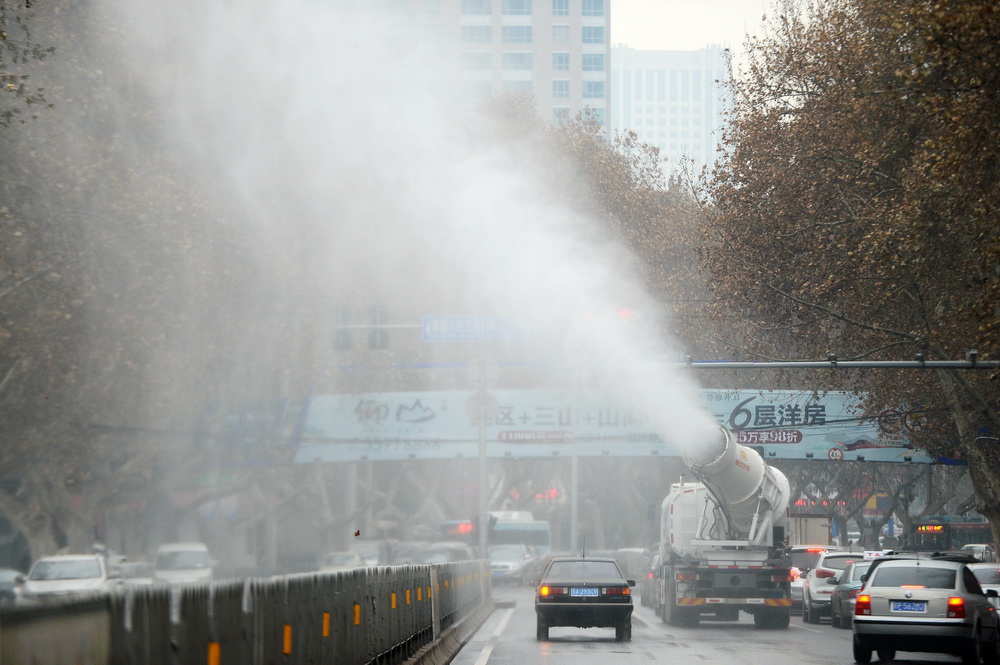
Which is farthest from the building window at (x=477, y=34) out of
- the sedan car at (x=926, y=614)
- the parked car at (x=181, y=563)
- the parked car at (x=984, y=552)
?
the sedan car at (x=926, y=614)

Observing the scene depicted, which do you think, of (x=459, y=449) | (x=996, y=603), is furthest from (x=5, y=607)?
(x=459, y=449)

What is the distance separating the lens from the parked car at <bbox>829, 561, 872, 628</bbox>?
2602 centimetres

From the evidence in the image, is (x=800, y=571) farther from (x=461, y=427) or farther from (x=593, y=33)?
(x=593, y=33)

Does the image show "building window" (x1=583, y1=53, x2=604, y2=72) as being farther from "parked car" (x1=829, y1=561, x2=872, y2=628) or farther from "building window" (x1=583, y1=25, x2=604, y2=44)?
"parked car" (x1=829, y1=561, x2=872, y2=628)

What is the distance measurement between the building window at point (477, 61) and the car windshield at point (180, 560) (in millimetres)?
97422

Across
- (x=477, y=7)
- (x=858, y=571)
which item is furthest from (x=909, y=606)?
(x=477, y=7)

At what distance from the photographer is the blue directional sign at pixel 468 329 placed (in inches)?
1208

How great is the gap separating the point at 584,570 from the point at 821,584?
9.05 m

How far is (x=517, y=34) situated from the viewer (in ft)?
426

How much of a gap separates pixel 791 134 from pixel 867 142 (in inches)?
186

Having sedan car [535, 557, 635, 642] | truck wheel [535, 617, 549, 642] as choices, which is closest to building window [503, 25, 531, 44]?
sedan car [535, 557, 635, 642]

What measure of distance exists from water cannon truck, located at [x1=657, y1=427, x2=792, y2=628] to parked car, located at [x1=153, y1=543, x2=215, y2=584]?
57.2 ft

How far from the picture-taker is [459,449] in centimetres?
5325

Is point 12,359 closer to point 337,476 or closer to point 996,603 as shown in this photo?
point 996,603
